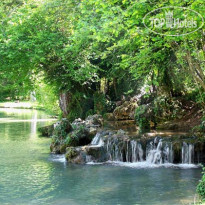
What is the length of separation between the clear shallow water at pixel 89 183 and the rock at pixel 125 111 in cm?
674

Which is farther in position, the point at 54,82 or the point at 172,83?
the point at 54,82

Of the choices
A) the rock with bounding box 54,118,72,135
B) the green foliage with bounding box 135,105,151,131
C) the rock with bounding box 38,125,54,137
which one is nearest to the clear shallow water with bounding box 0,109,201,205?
the rock with bounding box 54,118,72,135

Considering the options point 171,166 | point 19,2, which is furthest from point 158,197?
point 19,2

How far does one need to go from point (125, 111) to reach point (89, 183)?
10.8 metres

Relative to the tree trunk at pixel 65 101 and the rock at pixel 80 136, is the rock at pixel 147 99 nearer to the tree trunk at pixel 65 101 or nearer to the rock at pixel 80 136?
the tree trunk at pixel 65 101

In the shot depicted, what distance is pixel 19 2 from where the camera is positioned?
2302cm

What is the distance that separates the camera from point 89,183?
497 inches

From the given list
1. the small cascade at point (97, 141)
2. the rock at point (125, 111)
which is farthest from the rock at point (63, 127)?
the rock at point (125, 111)

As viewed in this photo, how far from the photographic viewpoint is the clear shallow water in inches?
430

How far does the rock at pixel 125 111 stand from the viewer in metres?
23.0

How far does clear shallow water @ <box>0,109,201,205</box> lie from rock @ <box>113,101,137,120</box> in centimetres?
674

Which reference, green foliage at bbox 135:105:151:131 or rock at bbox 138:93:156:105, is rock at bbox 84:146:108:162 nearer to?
green foliage at bbox 135:105:151:131

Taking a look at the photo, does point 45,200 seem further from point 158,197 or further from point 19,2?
point 19,2

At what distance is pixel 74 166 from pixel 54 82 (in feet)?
29.0
